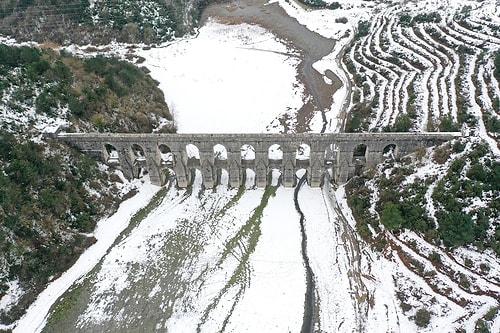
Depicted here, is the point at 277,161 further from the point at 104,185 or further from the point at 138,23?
the point at 138,23

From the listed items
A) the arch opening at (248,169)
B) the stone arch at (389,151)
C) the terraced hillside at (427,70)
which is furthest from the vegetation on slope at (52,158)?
the terraced hillside at (427,70)

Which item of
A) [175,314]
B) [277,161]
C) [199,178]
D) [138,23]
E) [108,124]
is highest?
[138,23]

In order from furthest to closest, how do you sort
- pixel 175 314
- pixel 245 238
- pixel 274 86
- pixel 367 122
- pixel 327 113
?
pixel 274 86 → pixel 327 113 → pixel 367 122 → pixel 245 238 → pixel 175 314

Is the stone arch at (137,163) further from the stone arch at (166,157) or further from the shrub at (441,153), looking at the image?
the shrub at (441,153)

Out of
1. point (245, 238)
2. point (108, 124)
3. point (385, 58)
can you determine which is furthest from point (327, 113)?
point (108, 124)

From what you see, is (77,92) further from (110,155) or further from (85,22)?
(85,22)

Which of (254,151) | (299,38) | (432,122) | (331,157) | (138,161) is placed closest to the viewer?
(254,151)

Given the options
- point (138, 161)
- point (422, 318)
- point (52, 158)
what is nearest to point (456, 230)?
point (422, 318)
